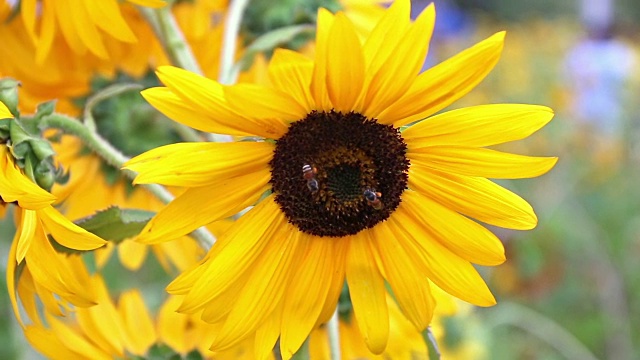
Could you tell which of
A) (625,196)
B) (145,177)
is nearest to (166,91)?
(145,177)

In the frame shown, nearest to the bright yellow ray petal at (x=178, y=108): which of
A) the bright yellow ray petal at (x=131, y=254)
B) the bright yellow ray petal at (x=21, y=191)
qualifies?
the bright yellow ray petal at (x=21, y=191)

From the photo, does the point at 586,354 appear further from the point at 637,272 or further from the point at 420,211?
the point at 420,211

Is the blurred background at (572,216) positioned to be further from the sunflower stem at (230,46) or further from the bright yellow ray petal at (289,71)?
the bright yellow ray petal at (289,71)

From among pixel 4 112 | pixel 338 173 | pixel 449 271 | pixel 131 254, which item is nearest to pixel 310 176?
pixel 338 173

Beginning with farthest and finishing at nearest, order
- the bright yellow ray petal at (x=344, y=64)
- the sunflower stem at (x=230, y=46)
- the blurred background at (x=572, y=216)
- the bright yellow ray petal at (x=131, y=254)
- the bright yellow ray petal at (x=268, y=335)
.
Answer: the blurred background at (x=572, y=216), the bright yellow ray petal at (x=131, y=254), the sunflower stem at (x=230, y=46), the bright yellow ray petal at (x=268, y=335), the bright yellow ray petal at (x=344, y=64)

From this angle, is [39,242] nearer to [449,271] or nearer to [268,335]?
[268,335]
